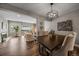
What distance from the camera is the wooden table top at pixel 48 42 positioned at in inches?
60.0

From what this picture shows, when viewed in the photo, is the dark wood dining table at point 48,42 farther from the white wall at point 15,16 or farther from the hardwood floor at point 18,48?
the white wall at point 15,16

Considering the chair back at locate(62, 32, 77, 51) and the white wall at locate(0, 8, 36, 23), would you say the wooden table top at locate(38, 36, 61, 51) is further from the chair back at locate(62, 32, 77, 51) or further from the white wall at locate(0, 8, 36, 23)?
the white wall at locate(0, 8, 36, 23)

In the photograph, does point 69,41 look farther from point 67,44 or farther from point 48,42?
point 48,42

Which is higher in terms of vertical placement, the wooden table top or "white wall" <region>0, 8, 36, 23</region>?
"white wall" <region>0, 8, 36, 23</region>

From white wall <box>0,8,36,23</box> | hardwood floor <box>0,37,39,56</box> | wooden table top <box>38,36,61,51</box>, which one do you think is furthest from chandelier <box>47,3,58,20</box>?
hardwood floor <box>0,37,39,56</box>

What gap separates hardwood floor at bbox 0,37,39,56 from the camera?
4.78 feet

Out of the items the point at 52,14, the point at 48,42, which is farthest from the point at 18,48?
the point at 52,14

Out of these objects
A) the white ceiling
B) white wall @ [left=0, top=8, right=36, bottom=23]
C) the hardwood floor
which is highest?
the white ceiling

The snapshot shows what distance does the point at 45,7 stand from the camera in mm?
1556

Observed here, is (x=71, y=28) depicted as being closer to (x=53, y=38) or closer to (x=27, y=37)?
(x=53, y=38)

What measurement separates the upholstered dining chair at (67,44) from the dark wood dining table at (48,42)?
10 centimetres

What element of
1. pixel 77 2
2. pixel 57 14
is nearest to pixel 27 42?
pixel 57 14

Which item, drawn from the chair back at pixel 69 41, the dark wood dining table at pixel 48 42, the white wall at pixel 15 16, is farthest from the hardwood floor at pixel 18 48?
the chair back at pixel 69 41

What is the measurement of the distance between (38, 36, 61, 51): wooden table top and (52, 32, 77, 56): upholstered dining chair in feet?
0.36
